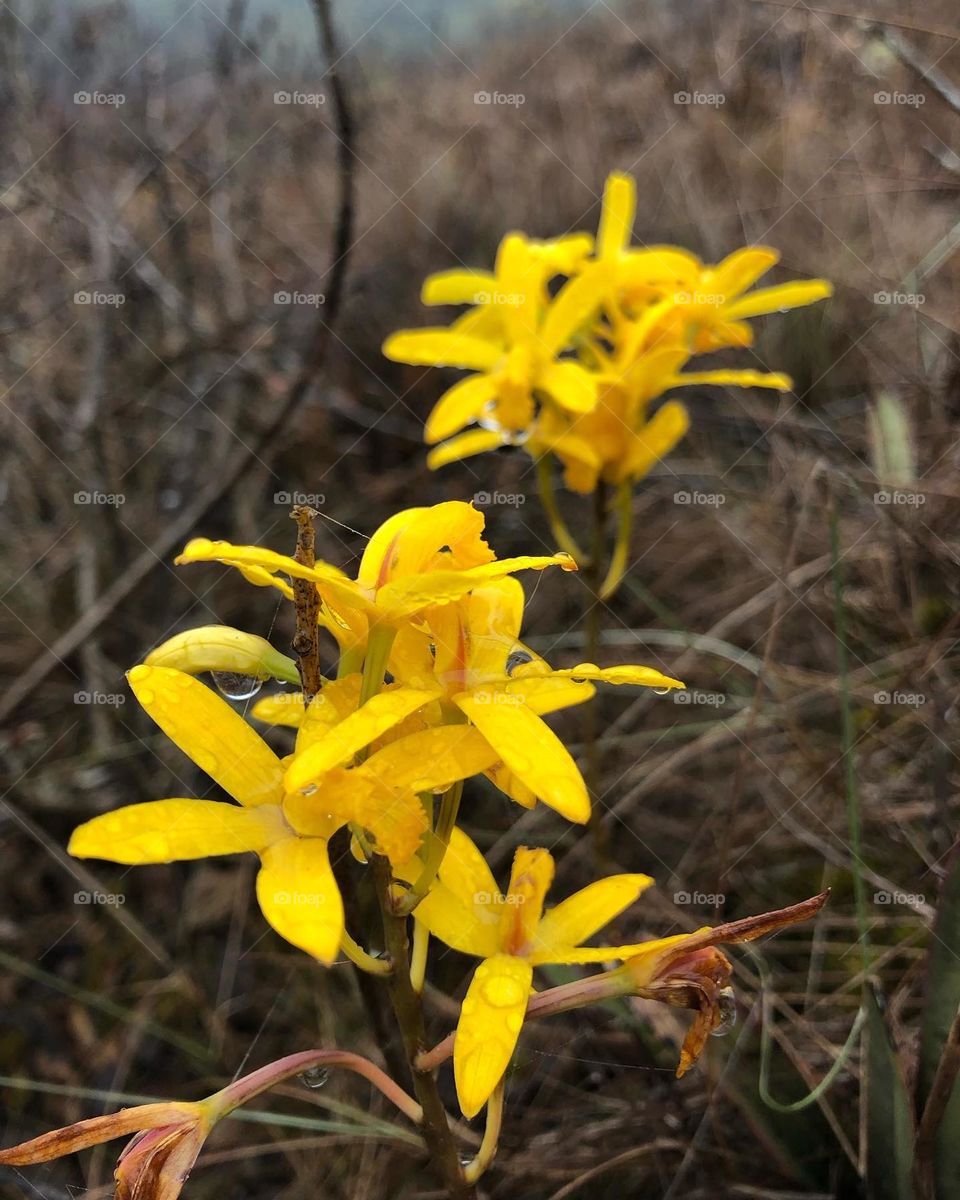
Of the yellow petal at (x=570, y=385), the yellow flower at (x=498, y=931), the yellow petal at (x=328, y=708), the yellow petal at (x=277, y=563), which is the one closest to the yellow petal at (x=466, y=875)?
the yellow flower at (x=498, y=931)

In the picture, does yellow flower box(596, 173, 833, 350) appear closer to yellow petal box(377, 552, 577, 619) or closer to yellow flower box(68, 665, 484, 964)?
yellow petal box(377, 552, 577, 619)

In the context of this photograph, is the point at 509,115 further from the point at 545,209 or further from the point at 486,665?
the point at 486,665

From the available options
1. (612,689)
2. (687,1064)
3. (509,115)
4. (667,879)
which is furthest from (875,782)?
(509,115)

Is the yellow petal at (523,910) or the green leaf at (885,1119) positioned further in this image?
the green leaf at (885,1119)

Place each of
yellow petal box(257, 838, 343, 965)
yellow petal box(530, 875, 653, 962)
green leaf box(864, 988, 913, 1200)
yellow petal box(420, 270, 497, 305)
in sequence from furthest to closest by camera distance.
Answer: yellow petal box(420, 270, 497, 305) < green leaf box(864, 988, 913, 1200) < yellow petal box(530, 875, 653, 962) < yellow petal box(257, 838, 343, 965)

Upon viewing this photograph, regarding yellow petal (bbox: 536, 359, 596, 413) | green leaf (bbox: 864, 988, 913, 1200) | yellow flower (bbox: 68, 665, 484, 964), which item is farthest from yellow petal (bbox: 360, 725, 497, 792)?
yellow petal (bbox: 536, 359, 596, 413)

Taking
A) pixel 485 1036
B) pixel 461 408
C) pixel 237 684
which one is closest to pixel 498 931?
pixel 485 1036

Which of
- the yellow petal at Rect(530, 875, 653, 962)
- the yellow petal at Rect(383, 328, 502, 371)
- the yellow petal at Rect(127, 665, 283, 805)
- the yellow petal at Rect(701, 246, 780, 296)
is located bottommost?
the yellow petal at Rect(530, 875, 653, 962)

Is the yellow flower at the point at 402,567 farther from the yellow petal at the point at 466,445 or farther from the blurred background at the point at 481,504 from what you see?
the yellow petal at the point at 466,445
